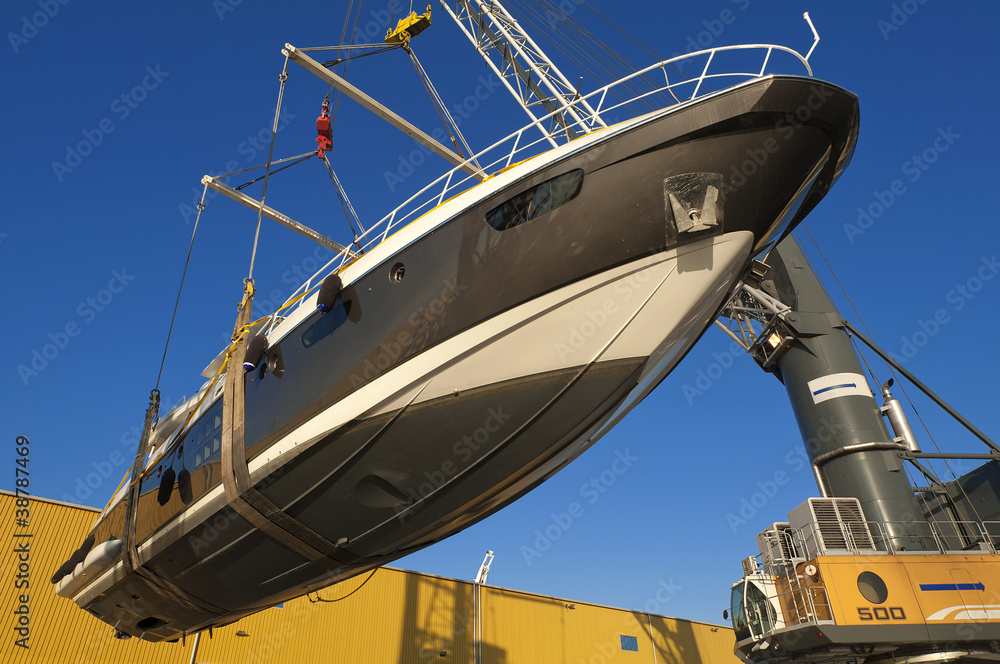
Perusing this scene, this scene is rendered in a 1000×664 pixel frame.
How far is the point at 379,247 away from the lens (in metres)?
7.06

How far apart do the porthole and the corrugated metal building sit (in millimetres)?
11291

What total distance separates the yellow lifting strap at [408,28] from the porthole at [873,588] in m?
17.3

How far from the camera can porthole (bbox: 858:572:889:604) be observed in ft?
40.4

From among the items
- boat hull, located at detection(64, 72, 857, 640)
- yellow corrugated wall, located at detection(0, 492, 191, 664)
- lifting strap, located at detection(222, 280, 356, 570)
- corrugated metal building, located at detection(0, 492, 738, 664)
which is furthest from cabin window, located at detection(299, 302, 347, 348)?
yellow corrugated wall, located at detection(0, 492, 191, 664)

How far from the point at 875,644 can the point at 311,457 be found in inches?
485

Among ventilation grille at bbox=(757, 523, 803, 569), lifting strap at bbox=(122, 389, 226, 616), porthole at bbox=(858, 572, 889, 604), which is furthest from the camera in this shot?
ventilation grille at bbox=(757, 523, 803, 569)

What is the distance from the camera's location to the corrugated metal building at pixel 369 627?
680 inches

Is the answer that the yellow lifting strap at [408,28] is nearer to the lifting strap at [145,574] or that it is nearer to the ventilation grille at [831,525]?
the lifting strap at [145,574]

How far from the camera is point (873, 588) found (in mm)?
12438

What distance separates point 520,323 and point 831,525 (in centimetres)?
1221

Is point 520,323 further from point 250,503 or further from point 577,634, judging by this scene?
point 577,634

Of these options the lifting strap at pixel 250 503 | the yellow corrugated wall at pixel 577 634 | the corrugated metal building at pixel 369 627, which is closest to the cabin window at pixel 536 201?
the lifting strap at pixel 250 503

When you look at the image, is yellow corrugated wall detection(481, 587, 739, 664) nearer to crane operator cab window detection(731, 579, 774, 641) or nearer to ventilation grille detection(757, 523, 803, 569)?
crane operator cab window detection(731, 579, 774, 641)

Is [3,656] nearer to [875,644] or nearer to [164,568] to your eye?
[164,568]
